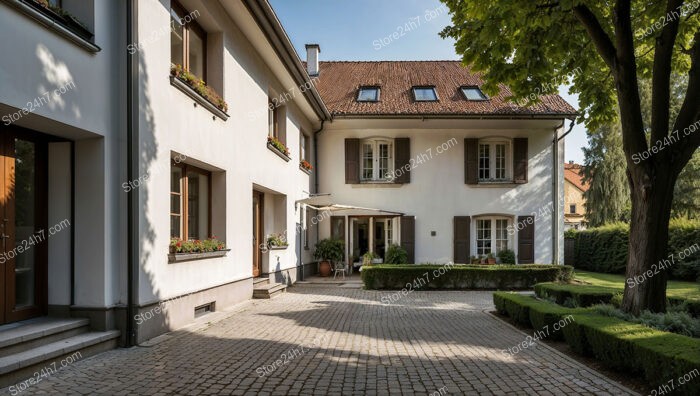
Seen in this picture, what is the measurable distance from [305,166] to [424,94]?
6256 millimetres

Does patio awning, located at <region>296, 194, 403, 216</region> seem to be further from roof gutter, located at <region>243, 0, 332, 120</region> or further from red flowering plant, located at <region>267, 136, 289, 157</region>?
roof gutter, located at <region>243, 0, 332, 120</region>

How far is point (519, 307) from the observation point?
8414mm

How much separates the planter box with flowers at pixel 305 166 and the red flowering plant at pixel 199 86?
6.97 meters

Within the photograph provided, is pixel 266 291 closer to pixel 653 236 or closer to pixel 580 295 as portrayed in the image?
pixel 580 295

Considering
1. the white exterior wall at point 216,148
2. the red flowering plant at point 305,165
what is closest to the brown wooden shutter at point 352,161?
the red flowering plant at point 305,165

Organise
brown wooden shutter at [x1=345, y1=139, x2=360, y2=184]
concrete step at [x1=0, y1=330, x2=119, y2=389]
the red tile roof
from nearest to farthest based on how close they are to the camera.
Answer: concrete step at [x1=0, y1=330, x2=119, y2=389] < the red tile roof < brown wooden shutter at [x1=345, y1=139, x2=360, y2=184]

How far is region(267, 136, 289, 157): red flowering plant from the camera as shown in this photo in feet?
41.8

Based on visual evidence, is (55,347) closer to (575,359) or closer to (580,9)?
(575,359)

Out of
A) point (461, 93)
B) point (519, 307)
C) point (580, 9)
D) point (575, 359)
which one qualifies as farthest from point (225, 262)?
point (461, 93)

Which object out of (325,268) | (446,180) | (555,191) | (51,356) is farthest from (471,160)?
(51,356)

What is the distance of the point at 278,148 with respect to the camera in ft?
43.7

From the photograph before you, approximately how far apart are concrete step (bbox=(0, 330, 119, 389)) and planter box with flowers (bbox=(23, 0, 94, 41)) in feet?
12.1

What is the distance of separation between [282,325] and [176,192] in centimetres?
304

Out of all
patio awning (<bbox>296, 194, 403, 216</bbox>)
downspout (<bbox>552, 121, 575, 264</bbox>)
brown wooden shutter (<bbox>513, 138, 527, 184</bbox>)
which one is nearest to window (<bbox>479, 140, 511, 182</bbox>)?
brown wooden shutter (<bbox>513, 138, 527, 184</bbox>)
